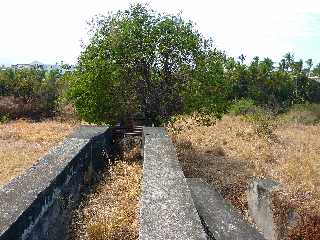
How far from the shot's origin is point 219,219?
18.7ft

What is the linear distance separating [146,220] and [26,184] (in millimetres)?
1795

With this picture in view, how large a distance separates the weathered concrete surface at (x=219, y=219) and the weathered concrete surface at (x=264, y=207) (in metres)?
1.04

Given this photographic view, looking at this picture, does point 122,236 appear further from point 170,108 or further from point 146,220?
point 170,108

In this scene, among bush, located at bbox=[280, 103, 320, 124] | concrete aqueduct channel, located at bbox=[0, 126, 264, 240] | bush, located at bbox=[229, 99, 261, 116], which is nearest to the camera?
concrete aqueduct channel, located at bbox=[0, 126, 264, 240]

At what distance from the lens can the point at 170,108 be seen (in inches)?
423

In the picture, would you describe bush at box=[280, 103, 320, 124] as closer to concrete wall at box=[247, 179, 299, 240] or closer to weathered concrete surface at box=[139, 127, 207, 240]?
concrete wall at box=[247, 179, 299, 240]

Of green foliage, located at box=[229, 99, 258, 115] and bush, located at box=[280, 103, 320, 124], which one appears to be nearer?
bush, located at box=[280, 103, 320, 124]

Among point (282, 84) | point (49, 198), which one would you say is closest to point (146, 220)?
point (49, 198)

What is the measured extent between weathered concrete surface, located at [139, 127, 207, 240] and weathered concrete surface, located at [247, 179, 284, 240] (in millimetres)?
1610

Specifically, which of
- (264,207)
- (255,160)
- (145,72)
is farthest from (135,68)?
(264,207)

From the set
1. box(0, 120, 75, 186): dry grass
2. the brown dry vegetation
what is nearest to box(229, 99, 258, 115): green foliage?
the brown dry vegetation

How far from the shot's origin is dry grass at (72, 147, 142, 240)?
521 centimetres

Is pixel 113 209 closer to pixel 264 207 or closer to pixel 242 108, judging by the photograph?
pixel 264 207

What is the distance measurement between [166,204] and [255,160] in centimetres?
671
